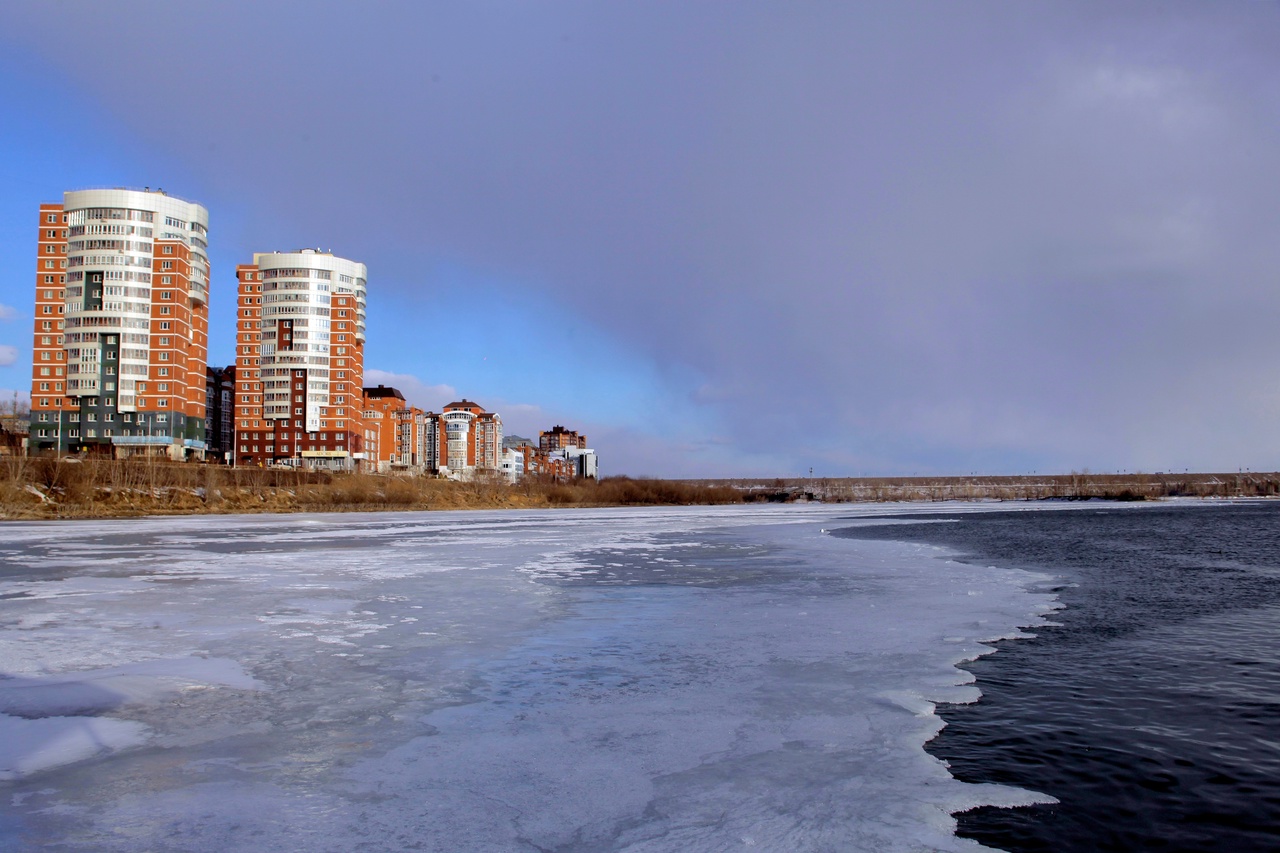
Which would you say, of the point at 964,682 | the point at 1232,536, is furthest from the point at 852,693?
the point at 1232,536

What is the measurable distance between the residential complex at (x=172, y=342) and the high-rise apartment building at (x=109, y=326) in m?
0.10

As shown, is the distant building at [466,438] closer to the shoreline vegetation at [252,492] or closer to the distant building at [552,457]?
the distant building at [552,457]

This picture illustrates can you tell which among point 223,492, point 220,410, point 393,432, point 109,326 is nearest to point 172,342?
point 109,326

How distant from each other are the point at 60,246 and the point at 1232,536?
92624 mm

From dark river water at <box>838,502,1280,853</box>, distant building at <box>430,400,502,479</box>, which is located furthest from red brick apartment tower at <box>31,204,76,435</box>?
dark river water at <box>838,502,1280,853</box>

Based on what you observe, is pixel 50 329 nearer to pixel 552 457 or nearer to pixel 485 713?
pixel 485 713

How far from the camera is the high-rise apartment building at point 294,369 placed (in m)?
91.8

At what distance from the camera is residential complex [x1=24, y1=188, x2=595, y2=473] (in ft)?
240

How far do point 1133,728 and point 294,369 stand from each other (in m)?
97.6

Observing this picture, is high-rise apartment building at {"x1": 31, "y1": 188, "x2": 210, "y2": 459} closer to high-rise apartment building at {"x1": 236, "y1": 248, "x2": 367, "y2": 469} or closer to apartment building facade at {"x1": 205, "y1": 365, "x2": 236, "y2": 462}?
high-rise apartment building at {"x1": 236, "y1": 248, "x2": 367, "y2": 469}

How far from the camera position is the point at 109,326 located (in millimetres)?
72875

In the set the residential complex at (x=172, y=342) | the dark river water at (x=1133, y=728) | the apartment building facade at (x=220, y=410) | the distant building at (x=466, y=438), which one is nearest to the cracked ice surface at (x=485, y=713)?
the dark river water at (x=1133, y=728)

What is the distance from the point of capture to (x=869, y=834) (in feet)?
11.0

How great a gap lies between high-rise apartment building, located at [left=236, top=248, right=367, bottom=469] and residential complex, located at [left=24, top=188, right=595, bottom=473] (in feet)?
0.47
